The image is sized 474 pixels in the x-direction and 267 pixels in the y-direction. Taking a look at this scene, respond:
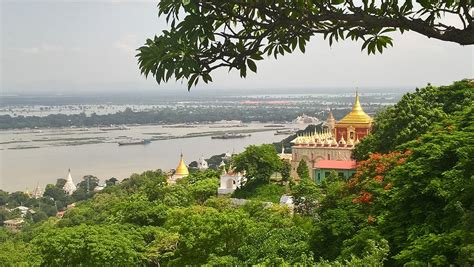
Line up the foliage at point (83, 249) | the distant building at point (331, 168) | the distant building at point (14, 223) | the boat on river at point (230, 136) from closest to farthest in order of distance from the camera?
the foliage at point (83, 249), the distant building at point (331, 168), the distant building at point (14, 223), the boat on river at point (230, 136)

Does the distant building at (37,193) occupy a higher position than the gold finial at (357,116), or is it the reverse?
the gold finial at (357,116)

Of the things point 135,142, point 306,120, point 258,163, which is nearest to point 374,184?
point 258,163

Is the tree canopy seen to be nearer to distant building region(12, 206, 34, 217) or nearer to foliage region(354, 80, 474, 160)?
foliage region(354, 80, 474, 160)

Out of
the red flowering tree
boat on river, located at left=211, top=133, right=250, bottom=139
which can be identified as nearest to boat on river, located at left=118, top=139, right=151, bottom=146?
boat on river, located at left=211, top=133, right=250, bottom=139

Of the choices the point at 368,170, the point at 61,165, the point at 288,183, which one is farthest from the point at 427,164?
the point at 61,165

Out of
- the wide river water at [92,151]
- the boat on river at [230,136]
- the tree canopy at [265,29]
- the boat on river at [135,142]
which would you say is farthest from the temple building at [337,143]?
the boat on river at [230,136]

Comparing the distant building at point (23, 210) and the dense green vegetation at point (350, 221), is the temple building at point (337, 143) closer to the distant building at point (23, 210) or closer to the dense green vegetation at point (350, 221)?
the dense green vegetation at point (350, 221)

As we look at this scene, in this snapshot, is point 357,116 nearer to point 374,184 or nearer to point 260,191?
point 260,191
